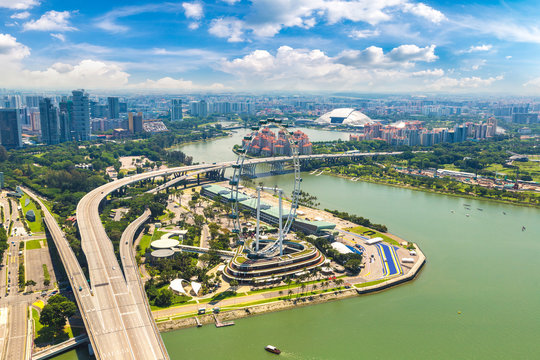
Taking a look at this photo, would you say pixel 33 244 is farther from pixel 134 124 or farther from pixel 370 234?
pixel 134 124

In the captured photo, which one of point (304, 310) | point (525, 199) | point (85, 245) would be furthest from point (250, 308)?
point (525, 199)

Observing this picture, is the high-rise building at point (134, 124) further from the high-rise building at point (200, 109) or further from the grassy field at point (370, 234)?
the grassy field at point (370, 234)

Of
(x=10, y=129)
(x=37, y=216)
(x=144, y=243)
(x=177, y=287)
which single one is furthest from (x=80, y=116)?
(x=177, y=287)

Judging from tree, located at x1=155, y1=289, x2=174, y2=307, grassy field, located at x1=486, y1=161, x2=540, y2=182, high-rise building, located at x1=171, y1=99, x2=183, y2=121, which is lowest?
tree, located at x1=155, y1=289, x2=174, y2=307

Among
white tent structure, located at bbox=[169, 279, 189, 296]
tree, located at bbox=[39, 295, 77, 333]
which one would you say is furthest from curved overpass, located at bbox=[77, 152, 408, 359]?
white tent structure, located at bbox=[169, 279, 189, 296]

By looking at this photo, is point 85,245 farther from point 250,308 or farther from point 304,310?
point 304,310

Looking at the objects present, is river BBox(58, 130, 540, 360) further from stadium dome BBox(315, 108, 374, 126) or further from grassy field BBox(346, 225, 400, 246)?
stadium dome BBox(315, 108, 374, 126)
